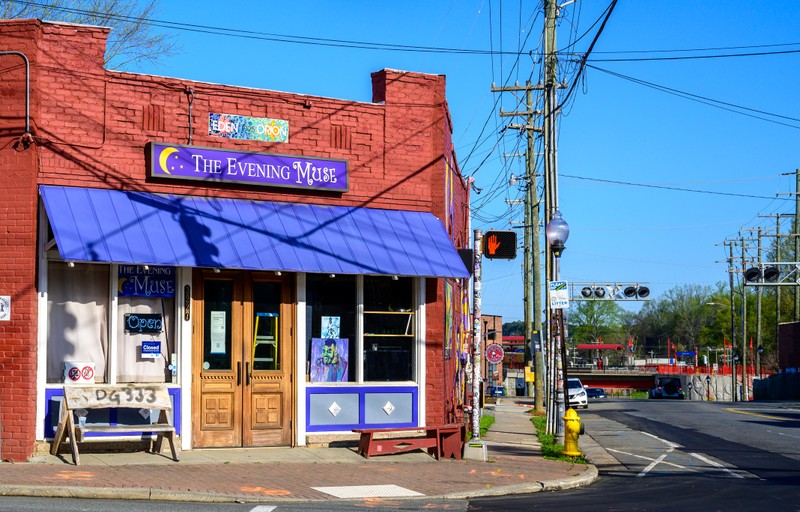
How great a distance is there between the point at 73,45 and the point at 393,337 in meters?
6.96

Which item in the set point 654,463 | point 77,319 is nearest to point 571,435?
point 654,463

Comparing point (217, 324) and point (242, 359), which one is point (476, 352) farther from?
point (217, 324)

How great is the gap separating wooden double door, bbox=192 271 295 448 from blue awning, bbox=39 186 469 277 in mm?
793

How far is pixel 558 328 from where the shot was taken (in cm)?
1870

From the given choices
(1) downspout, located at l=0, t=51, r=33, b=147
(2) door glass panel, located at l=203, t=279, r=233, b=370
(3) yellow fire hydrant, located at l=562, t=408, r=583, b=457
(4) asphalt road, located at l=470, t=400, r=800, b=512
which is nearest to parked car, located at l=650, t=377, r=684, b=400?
(4) asphalt road, located at l=470, t=400, r=800, b=512

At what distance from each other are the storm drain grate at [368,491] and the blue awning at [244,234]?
4014 millimetres

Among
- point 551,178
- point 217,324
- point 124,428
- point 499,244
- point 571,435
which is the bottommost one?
point 571,435

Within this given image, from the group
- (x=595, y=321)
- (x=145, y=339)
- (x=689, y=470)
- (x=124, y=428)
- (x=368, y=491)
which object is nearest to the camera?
(x=368, y=491)

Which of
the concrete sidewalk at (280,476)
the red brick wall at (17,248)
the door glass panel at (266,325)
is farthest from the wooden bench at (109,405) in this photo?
the door glass panel at (266,325)

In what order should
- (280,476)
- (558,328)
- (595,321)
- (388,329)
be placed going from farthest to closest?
(595,321)
(558,328)
(388,329)
(280,476)

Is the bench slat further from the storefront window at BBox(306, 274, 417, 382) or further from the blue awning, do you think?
the storefront window at BBox(306, 274, 417, 382)

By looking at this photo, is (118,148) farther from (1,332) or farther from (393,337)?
(393,337)

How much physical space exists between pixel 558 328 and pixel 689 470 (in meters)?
3.81

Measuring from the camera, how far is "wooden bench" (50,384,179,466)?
13602 millimetres
